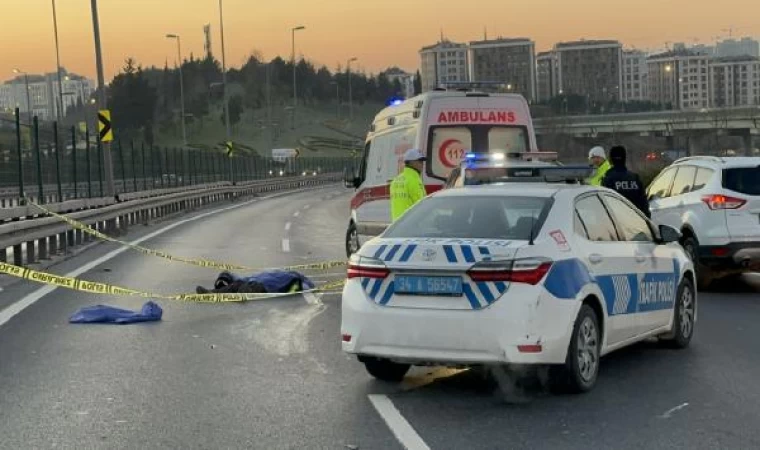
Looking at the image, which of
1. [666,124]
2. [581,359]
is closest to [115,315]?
[581,359]

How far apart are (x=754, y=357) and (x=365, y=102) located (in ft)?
611

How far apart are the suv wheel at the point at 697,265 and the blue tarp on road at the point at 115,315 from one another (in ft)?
22.1

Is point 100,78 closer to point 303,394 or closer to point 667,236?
point 667,236

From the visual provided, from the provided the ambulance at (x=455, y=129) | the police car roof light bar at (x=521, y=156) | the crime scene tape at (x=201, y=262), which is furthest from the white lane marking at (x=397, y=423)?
the crime scene tape at (x=201, y=262)

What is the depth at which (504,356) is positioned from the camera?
6.37 metres

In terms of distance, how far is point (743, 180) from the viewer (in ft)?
40.7

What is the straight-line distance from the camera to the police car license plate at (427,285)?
652cm

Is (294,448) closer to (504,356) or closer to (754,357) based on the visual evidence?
(504,356)

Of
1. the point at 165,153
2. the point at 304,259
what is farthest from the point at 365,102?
the point at 304,259

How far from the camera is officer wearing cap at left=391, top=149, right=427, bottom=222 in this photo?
428 inches

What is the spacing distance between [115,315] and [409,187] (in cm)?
351

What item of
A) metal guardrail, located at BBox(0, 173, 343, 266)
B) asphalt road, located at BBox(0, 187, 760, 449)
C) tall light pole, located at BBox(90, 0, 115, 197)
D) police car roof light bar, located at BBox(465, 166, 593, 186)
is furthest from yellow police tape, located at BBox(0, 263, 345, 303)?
tall light pole, located at BBox(90, 0, 115, 197)

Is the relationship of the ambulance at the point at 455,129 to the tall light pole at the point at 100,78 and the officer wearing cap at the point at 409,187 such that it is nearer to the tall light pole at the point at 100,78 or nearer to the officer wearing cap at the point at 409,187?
the officer wearing cap at the point at 409,187

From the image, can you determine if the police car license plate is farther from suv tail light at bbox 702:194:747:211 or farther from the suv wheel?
suv tail light at bbox 702:194:747:211
